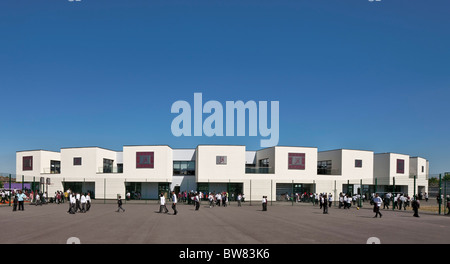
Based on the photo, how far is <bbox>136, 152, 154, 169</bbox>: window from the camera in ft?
151

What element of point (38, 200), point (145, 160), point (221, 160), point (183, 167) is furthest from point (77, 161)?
point (221, 160)

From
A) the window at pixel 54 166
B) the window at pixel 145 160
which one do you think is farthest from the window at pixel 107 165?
the window at pixel 54 166

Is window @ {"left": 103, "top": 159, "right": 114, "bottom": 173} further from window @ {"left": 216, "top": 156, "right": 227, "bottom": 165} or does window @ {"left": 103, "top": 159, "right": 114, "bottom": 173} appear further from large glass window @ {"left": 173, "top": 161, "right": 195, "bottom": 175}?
window @ {"left": 216, "top": 156, "right": 227, "bottom": 165}

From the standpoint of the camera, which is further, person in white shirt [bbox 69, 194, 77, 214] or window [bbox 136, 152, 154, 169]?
window [bbox 136, 152, 154, 169]

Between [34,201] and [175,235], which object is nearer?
[175,235]

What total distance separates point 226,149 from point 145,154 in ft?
37.5

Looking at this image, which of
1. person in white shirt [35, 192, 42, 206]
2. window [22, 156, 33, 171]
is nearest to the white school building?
window [22, 156, 33, 171]

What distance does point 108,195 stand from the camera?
45.1m

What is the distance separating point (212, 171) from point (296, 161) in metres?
11.8

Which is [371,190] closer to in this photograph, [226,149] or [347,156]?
[347,156]

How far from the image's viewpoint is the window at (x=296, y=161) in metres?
45.7

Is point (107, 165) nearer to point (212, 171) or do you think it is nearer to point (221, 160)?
point (212, 171)

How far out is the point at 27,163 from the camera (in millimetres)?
53469
